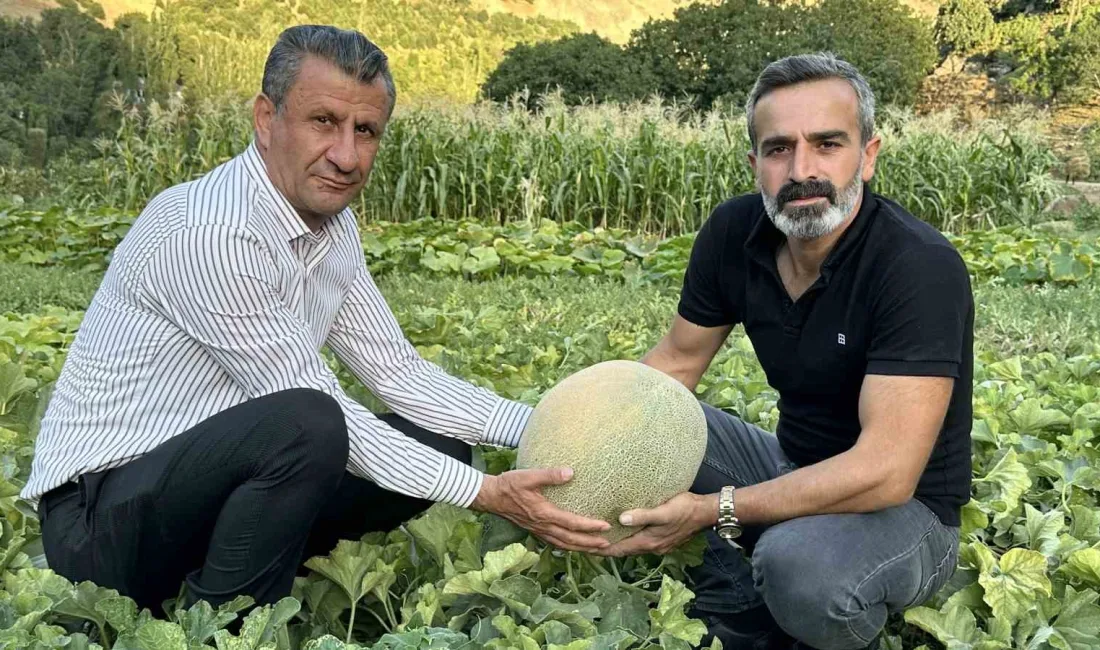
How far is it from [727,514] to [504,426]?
69cm

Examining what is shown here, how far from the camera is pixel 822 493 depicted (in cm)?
239

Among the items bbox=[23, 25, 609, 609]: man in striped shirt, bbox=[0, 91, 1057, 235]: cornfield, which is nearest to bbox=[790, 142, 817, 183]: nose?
bbox=[23, 25, 609, 609]: man in striped shirt

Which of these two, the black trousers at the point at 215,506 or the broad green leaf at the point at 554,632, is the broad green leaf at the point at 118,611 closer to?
the black trousers at the point at 215,506

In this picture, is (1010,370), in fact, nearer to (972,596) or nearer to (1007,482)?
(1007,482)

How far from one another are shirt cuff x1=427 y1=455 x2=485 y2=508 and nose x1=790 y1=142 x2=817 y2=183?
1059 mm

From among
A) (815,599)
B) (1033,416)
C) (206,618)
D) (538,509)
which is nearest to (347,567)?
(206,618)

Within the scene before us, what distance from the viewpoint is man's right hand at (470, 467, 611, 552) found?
246 cm

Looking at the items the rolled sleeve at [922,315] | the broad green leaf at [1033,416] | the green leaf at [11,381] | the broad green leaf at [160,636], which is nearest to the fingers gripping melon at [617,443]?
the rolled sleeve at [922,315]

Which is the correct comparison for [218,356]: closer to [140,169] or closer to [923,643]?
[923,643]

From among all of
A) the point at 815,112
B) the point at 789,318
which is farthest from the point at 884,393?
the point at 815,112

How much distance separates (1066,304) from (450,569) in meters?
4.93

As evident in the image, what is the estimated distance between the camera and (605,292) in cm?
680

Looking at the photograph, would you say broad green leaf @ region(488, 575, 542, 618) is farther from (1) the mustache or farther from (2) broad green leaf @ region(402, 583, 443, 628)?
(1) the mustache

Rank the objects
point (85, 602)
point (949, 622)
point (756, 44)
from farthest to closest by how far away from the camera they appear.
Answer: point (756, 44) < point (949, 622) < point (85, 602)
